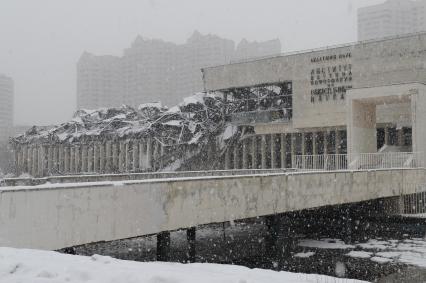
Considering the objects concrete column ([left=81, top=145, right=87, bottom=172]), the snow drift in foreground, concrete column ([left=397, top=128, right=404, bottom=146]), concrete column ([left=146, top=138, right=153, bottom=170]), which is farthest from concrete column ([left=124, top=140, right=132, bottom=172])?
the snow drift in foreground

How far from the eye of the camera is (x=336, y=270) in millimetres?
14422

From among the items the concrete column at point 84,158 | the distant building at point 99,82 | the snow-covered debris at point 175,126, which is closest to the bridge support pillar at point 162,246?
the snow-covered debris at point 175,126

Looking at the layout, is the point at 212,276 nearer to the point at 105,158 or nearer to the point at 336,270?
the point at 336,270

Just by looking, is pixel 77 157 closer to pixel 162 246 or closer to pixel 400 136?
pixel 400 136

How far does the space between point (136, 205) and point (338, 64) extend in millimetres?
30625

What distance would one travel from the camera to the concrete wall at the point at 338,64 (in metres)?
34.3

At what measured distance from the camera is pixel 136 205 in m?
9.59

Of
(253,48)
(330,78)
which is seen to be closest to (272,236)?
(330,78)

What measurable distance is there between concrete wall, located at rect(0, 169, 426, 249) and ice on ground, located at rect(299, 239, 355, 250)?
400cm

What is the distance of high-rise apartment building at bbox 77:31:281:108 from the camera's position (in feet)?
386

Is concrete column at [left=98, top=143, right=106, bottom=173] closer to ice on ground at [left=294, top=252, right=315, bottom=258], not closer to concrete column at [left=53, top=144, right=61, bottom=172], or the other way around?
concrete column at [left=53, top=144, right=61, bottom=172]

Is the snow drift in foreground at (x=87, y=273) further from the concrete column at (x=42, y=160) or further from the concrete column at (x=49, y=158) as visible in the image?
the concrete column at (x=42, y=160)

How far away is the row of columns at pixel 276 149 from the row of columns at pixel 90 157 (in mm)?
7790

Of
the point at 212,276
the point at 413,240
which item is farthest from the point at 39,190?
the point at 413,240
